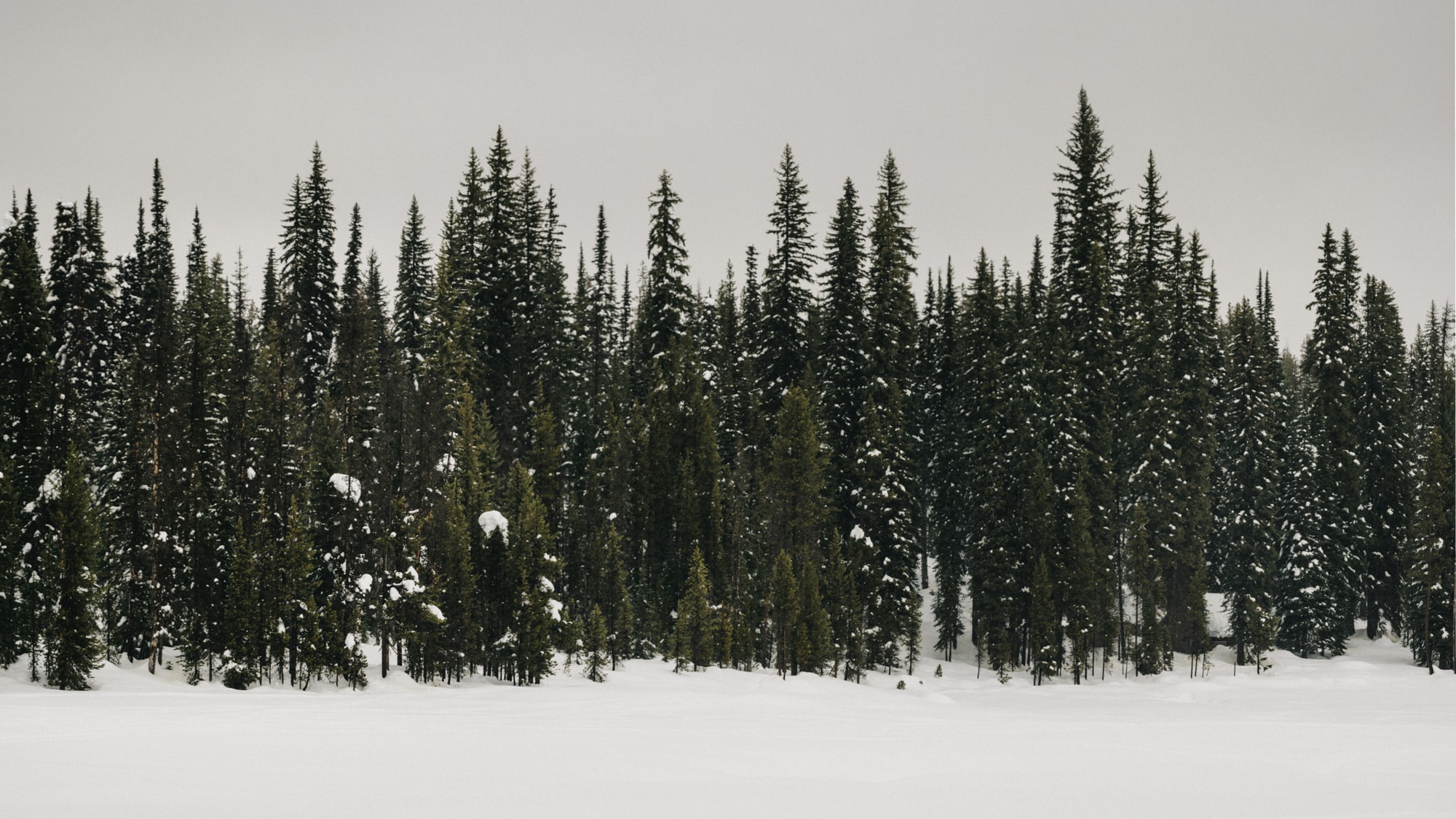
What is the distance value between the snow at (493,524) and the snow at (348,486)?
3361mm

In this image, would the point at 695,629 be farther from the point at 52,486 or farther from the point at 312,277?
the point at 312,277

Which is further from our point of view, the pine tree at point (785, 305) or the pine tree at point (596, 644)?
the pine tree at point (785, 305)

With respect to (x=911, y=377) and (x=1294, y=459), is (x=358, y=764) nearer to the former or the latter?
(x=911, y=377)

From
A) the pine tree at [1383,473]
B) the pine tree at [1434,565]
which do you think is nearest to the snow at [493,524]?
the pine tree at [1434,565]

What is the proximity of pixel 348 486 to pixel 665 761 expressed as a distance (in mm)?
18879

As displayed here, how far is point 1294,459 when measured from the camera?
58.8m

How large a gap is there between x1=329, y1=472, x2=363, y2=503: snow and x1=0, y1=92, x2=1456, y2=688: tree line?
10 centimetres

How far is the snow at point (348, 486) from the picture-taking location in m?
27.0

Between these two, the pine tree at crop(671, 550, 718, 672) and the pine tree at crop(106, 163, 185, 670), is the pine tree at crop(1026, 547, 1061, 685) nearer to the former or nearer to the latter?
the pine tree at crop(671, 550, 718, 672)

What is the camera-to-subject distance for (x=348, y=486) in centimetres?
2716

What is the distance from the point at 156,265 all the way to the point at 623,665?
47400 millimetres

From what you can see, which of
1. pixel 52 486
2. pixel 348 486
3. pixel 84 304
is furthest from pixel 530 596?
pixel 84 304

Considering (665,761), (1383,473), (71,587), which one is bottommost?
(665,761)

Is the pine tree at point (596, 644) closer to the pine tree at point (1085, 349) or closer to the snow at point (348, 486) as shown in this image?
the snow at point (348, 486)
